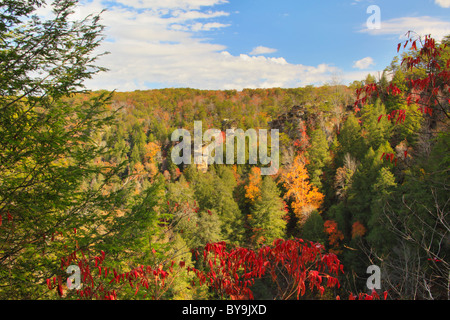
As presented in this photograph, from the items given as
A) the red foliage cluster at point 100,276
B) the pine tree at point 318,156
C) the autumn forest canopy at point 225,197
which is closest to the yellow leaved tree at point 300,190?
the autumn forest canopy at point 225,197

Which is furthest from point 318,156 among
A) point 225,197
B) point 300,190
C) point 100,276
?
point 100,276

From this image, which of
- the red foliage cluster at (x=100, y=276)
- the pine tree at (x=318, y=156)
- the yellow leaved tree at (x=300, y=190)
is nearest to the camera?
the red foliage cluster at (x=100, y=276)

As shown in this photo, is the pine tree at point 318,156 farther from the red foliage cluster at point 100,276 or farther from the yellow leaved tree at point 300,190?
the red foliage cluster at point 100,276

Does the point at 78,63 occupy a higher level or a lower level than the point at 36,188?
higher

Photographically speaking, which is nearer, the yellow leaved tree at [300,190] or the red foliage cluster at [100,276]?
the red foliage cluster at [100,276]

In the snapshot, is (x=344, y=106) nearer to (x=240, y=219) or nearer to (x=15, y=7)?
(x=240, y=219)

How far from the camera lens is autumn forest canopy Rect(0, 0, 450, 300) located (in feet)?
11.3

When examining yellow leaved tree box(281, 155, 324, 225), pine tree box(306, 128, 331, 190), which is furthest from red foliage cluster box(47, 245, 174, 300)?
pine tree box(306, 128, 331, 190)

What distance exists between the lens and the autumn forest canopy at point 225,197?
11.3ft

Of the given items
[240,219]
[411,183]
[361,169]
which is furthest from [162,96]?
[411,183]

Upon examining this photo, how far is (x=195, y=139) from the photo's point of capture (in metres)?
54.4

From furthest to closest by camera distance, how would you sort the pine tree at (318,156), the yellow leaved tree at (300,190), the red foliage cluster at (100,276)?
the pine tree at (318,156) < the yellow leaved tree at (300,190) < the red foliage cluster at (100,276)

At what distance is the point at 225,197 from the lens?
27453 mm
